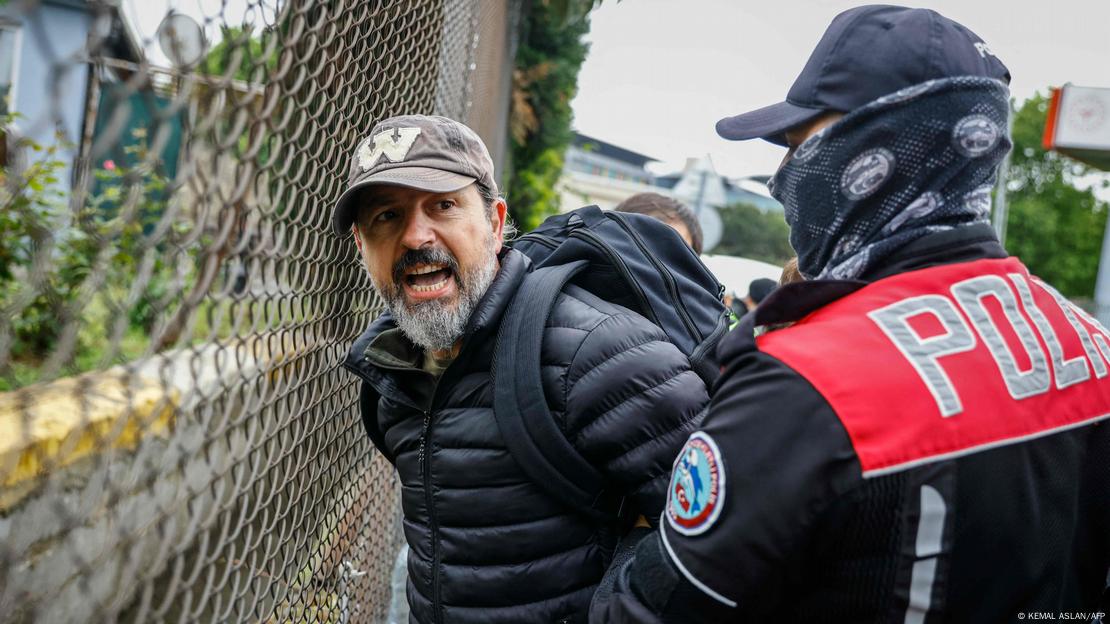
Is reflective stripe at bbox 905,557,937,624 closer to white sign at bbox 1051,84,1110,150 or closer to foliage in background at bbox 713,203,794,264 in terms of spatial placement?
white sign at bbox 1051,84,1110,150

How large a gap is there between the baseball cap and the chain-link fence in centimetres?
88

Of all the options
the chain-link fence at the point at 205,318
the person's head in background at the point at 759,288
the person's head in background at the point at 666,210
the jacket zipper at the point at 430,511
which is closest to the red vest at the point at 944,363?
the chain-link fence at the point at 205,318

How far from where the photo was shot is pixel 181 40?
1.00m

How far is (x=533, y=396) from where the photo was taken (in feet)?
5.75

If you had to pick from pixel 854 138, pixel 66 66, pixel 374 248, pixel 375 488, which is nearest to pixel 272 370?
pixel 374 248

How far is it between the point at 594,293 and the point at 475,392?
1.29 feet

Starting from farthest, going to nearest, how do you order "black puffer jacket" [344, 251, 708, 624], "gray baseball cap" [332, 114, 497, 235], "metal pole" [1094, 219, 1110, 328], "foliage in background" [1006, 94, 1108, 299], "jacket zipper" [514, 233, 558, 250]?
"foliage in background" [1006, 94, 1108, 299] < "metal pole" [1094, 219, 1110, 328] < "jacket zipper" [514, 233, 558, 250] < "gray baseball cap" [332, 114, 497, 235] < "black puffer jacket" [344, 251, 708, 624]

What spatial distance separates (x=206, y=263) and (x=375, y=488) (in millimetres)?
2169

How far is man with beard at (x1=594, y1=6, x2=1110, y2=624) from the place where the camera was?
3.70 feet

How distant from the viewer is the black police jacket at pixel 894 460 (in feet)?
3.68

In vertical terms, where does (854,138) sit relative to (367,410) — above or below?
above

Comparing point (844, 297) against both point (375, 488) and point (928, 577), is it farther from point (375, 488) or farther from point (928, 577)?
point (375, 488)

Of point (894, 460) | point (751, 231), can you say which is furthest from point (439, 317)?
point (751, 231)

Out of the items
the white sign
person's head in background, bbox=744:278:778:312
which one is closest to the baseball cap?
person's head in background, bbox=744:278:778:312
